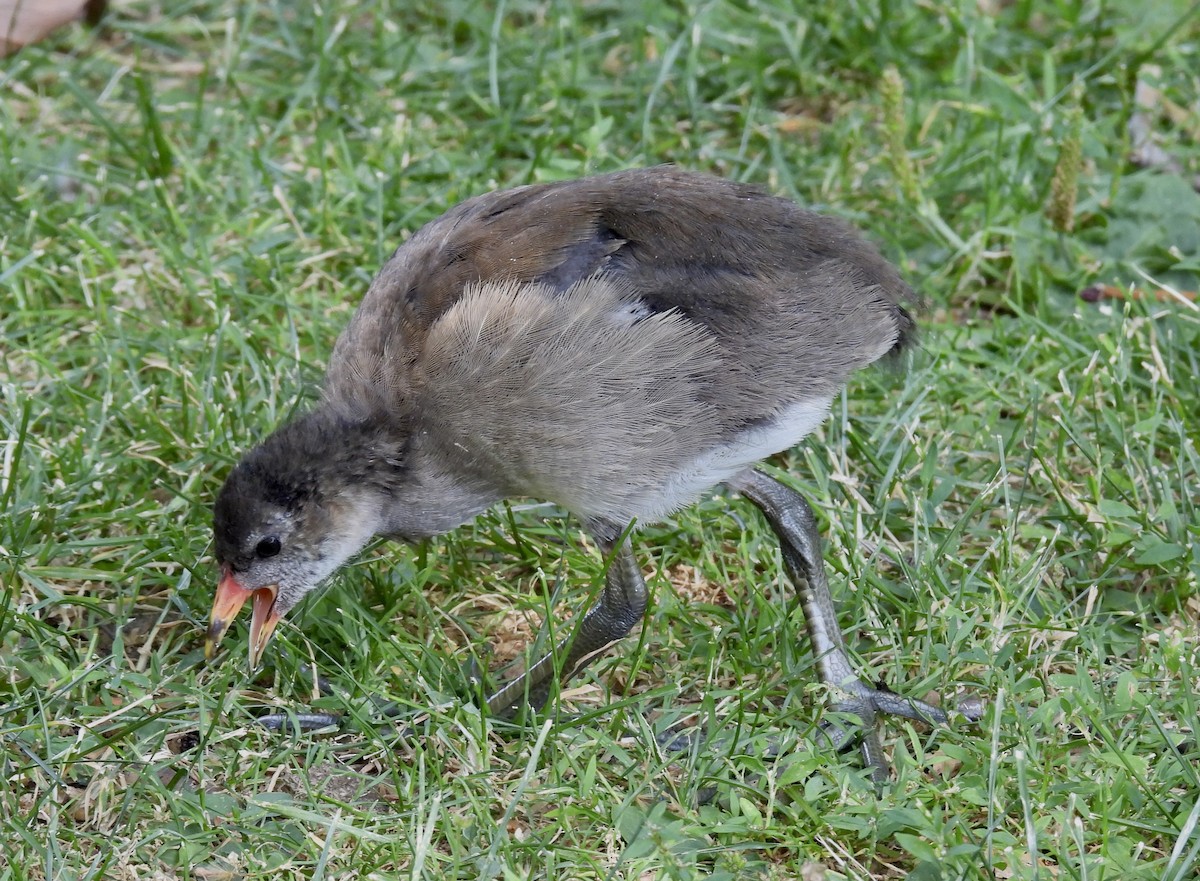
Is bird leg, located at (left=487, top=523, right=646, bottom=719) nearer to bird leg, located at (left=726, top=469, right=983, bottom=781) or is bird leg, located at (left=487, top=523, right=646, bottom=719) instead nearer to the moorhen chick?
the moorhen chick

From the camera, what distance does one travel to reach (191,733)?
3.67 metres

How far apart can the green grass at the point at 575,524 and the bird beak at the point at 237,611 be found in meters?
0.10

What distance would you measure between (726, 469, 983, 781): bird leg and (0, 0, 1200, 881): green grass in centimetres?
7

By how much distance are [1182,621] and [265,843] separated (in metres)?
2.34

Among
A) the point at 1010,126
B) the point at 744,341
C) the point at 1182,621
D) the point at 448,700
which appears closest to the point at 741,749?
the point at 448,700

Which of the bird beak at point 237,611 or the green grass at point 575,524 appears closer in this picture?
the green grass at point 575,524

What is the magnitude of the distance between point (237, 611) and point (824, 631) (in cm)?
142

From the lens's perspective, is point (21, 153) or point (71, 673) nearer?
point (71, 673)

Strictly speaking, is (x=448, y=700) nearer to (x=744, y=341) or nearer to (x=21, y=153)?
(x=744, y=341)

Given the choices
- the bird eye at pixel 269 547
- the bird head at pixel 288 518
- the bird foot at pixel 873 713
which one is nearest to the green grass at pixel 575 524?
the bird foot at pixel 873 713

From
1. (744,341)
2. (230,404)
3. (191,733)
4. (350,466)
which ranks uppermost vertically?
(744,341)

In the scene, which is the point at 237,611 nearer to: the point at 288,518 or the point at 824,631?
the point at 288,518

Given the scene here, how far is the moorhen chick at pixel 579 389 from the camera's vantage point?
3.51 m

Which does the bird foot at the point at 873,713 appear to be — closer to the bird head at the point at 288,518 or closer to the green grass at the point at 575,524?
the green grass at the point at 575,524
